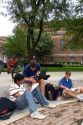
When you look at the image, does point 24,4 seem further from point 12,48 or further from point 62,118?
point 12,48

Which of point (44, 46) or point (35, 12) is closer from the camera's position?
point (35, 12)

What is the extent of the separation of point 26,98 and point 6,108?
2.06 ft

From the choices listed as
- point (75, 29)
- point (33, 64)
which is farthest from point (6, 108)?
point (75, 29)

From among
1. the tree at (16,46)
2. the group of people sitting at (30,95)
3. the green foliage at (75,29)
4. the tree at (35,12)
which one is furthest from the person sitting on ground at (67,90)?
the tree at (16,46)

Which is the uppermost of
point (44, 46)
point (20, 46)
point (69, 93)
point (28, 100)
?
point (28, 100)

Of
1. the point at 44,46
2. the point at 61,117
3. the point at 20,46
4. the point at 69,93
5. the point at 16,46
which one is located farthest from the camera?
the point at 44,46

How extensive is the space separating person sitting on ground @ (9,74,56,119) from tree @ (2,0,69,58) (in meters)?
19.3

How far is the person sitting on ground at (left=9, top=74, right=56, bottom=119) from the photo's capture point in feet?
34.8

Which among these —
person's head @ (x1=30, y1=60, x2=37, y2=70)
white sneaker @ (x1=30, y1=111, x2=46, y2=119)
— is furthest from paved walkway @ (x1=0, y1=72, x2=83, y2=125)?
person's head @ (x1=30, y1=60, x2=37, y2=70)

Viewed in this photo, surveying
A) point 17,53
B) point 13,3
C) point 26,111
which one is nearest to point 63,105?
point 26,111

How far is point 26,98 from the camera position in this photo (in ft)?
35.2

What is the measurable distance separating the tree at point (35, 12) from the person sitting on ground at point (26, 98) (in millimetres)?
19266

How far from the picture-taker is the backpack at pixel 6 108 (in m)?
10.3

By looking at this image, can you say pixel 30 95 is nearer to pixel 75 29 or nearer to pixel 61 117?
pixel 61 117
